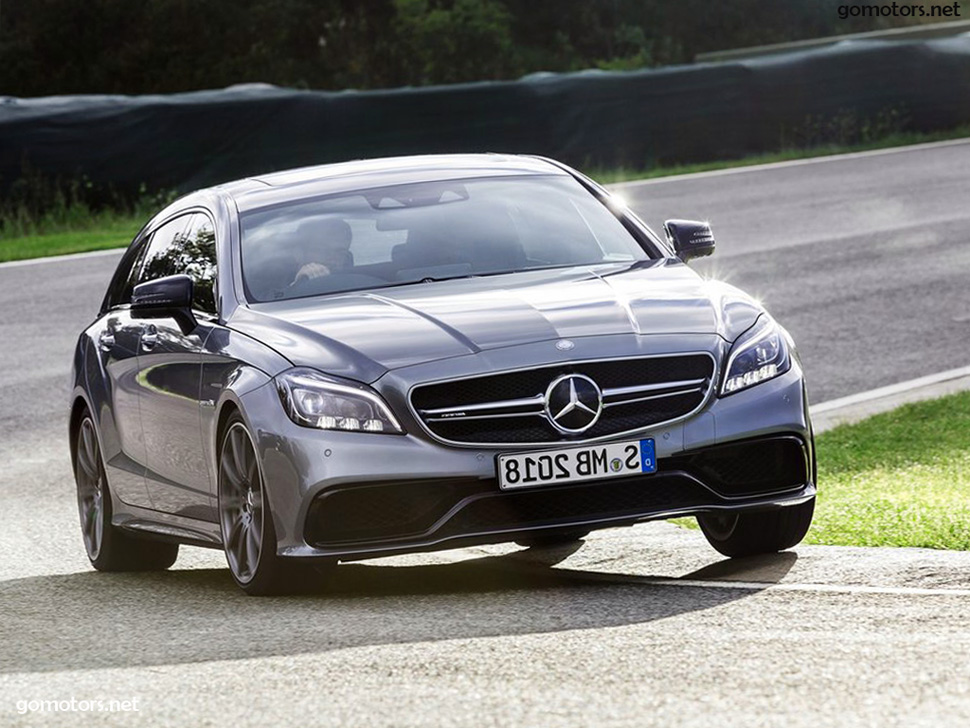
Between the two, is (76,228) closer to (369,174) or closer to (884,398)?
(884,398)

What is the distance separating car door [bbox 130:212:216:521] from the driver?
0.41m

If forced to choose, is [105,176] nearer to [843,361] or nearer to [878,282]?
[878,282]

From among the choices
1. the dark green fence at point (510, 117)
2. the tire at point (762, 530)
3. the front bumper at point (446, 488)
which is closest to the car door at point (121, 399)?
the front bumper at point (446, 488)

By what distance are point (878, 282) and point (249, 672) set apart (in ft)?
48.1

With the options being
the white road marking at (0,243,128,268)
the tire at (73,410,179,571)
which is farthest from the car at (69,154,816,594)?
the white road marking at (0,243,128,268)

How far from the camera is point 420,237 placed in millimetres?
8672

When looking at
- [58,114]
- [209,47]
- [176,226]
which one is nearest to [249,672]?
[176,226]

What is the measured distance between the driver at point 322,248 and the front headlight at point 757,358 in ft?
5.78

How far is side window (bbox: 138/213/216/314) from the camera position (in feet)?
28.8

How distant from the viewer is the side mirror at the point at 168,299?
852 centimetres

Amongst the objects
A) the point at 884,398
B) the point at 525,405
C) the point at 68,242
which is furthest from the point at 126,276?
the point at 68,242

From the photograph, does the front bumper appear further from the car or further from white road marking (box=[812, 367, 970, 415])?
white road marking (box=[812, 367, 970, 415])

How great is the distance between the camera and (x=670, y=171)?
1162 inches

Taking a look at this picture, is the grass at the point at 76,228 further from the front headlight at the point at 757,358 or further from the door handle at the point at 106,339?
the front headlight at the point at 757,358
